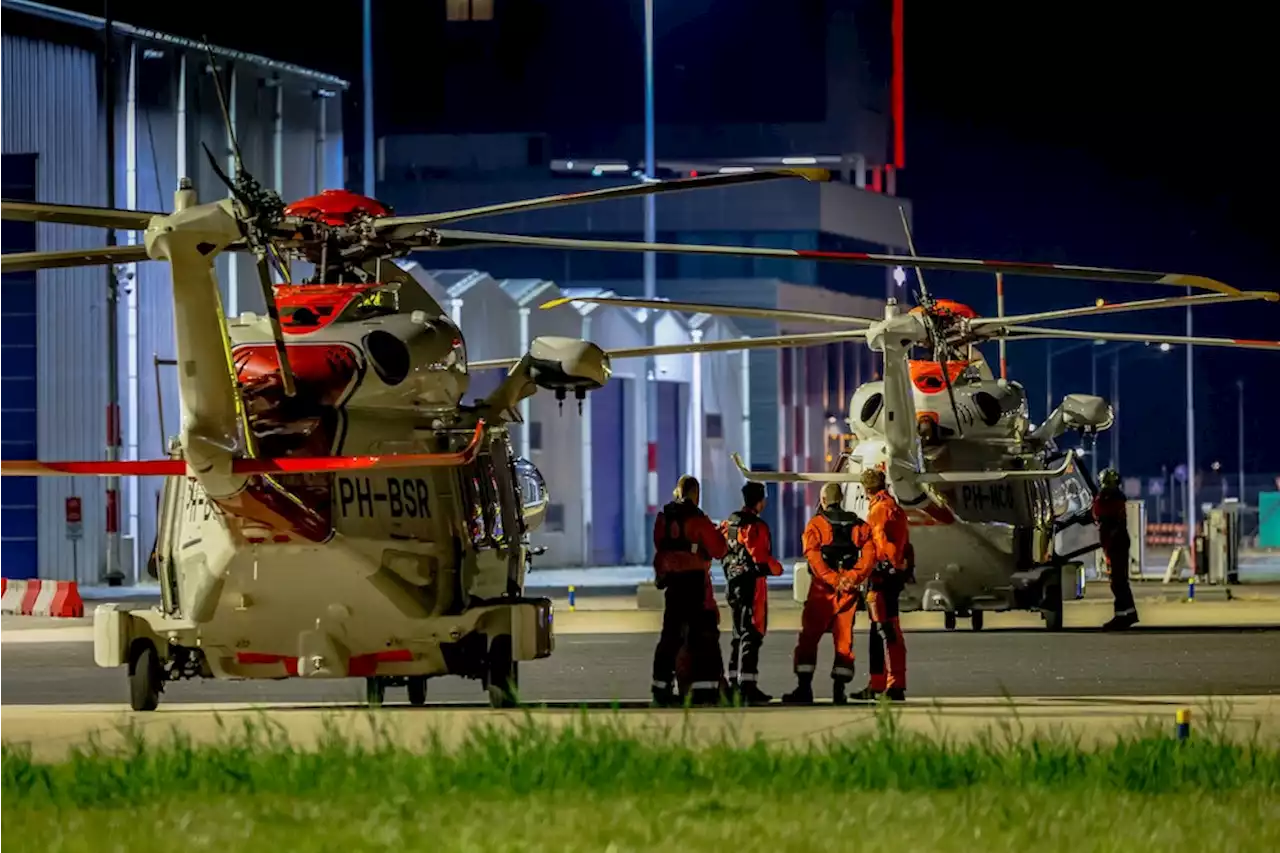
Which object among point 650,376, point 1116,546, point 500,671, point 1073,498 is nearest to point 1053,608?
point 1116,546

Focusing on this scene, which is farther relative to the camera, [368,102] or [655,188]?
[368,102]

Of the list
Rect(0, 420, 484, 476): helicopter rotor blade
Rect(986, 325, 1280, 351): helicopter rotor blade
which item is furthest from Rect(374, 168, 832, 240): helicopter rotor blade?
Rect(986, 325, 1280, 351): helicopter rotor blade

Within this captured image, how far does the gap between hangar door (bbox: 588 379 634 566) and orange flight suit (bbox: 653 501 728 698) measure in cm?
3703

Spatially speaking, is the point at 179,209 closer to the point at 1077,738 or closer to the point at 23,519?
the point at 1077,738

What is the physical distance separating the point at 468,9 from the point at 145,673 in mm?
77533

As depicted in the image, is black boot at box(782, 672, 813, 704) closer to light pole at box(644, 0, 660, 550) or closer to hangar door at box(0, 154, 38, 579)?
hangar door at box(0, 154, 38, 579)

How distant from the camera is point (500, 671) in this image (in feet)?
57.1

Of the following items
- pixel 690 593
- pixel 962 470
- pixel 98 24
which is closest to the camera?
pixel 690 593

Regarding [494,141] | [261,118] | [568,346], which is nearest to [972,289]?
[494,141]

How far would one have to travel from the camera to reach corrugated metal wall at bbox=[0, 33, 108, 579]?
143ft

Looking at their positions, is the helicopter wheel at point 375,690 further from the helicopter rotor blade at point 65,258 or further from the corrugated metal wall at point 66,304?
the corrugated metal wall at point 66,304

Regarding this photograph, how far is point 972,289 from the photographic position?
11788cm

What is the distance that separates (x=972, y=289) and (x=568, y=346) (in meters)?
102

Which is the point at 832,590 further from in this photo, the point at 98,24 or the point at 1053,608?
the point at 98,24
